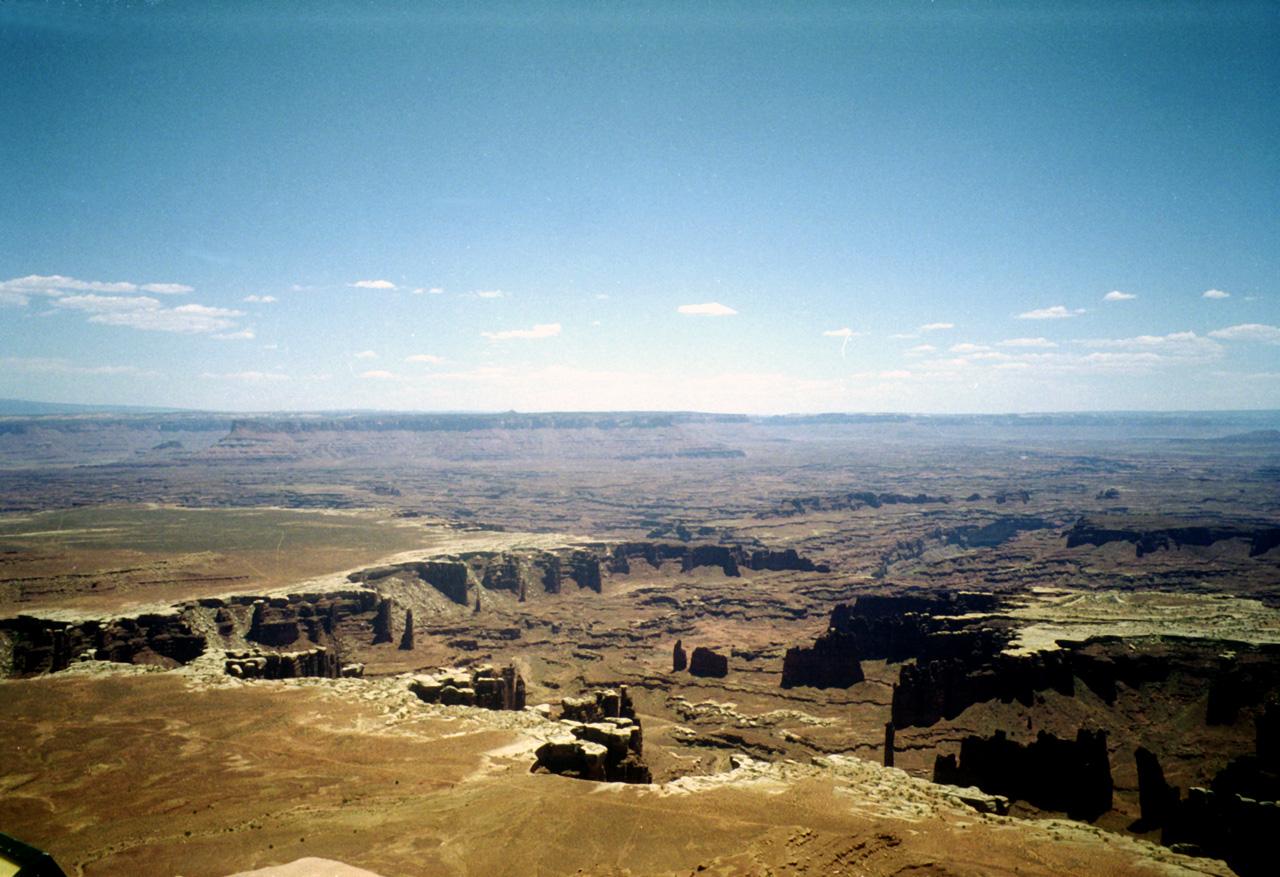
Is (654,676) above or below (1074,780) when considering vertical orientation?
below

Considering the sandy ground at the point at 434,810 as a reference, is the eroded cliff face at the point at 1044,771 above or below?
below

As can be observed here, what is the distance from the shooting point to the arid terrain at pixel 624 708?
80.3 feet

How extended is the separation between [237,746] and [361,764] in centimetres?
767

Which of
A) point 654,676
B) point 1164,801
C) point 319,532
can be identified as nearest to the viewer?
point 1164,801

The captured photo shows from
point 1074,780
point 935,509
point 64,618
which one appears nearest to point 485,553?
point 64,618

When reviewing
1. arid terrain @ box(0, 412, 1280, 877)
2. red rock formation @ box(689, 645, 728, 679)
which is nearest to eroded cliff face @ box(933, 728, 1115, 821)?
arid terrain @ box(0, 412, 1280, 877)

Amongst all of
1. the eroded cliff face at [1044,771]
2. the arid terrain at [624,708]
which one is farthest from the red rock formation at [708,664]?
the eroded cliff face at [1044,771]

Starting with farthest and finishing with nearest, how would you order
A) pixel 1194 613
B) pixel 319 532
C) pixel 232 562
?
pixel 319 532 → pixel 232 562 → pixel 1194 613

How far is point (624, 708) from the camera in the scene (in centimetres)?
4834

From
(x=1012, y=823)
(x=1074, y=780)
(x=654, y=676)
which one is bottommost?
(x=654, y=676)

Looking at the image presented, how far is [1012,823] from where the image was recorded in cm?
2695

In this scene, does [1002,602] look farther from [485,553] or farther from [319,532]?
[319,532]

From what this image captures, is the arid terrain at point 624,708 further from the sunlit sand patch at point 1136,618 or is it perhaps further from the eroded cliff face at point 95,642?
the sunlit sand patch at point 1136,618

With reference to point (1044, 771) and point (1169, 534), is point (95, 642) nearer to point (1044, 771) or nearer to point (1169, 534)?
point (1044, 771)
